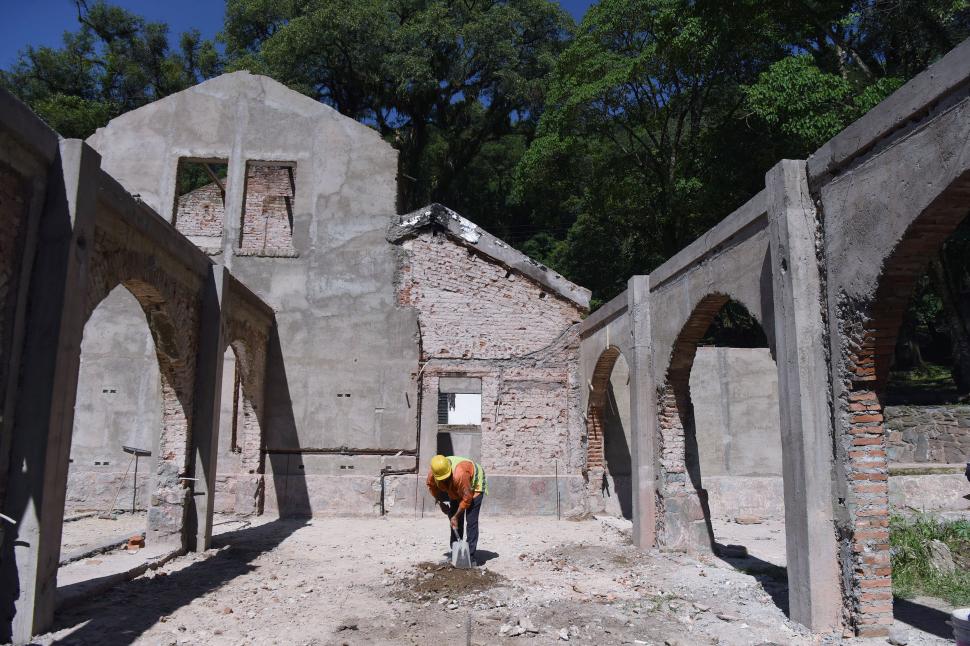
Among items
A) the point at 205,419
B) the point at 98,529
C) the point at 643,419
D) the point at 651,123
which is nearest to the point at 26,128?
the point at 205,419

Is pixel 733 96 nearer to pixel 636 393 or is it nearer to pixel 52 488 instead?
pixel 636 393

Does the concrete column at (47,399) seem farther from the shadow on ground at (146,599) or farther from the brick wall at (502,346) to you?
the brick wall at (502,346)

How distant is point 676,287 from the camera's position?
30.0 feet

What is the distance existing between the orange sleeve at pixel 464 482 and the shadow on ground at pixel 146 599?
2.57 metres

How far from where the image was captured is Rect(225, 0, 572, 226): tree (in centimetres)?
2412

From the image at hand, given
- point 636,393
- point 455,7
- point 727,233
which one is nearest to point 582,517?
point 636,393

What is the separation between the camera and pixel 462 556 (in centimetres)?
802

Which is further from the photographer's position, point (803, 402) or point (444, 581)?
point (444, 581)

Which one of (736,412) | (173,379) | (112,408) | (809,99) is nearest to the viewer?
(173,379)

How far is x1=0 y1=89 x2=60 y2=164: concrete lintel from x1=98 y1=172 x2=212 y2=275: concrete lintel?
72cm

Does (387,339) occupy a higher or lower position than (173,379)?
higher

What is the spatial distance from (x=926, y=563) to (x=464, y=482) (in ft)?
16.2

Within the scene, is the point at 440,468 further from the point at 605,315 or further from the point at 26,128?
the point at 605,315

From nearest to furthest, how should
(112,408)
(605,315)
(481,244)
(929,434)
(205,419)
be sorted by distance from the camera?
1. (205,419)
2. (605,315)
3. (112,408)
4. (481,244)
5. (929,434)
